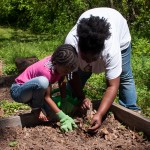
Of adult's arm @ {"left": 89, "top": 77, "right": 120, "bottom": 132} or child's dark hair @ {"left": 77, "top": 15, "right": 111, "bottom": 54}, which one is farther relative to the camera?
adult's arm @ {"left": 89, "top": 77, "right": 120, "bottom": 132}

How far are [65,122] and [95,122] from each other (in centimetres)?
40

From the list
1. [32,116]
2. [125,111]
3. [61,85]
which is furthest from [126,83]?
[32,116]

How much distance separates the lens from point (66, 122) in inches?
149

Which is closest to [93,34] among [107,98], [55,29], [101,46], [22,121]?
[101,46]

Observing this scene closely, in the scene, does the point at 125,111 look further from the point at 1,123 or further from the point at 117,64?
the point at 1,123

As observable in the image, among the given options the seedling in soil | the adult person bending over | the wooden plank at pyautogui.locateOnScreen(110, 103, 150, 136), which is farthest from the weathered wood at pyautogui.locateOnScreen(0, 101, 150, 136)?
the adult person bending over

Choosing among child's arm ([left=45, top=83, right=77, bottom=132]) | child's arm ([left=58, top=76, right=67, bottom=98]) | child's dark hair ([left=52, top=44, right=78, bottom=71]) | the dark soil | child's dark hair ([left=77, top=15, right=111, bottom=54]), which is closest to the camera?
child's dark hair ([left=77, top=15, right=111, bottom=54])

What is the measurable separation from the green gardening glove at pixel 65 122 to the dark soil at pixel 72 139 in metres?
0.05

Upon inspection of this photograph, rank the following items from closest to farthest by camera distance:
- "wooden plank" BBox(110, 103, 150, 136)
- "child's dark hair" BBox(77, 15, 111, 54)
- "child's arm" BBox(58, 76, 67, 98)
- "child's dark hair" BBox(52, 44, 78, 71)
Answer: "child's dark hair" BBox(77, 15, 111, 54)
"child's dark hair" BBox(52, 44, 78, 71)
"wooden plank" BBox(110, 103, 150, 136)
"child's arm" BBox(58, 76, 67, 98)

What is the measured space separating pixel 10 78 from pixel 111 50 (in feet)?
11.0

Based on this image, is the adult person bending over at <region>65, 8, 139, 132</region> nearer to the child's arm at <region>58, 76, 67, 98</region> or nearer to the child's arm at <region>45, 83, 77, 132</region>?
the child's arm at <region>58, 76, 67, 98</region>

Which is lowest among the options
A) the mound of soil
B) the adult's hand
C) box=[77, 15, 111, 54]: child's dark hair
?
the mound of soil

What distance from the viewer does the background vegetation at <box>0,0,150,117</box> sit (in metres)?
6.17

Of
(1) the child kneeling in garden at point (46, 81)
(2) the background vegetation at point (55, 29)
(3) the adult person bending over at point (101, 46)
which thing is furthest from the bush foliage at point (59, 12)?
(1) the child kneeling in garden at point (46, 81)
